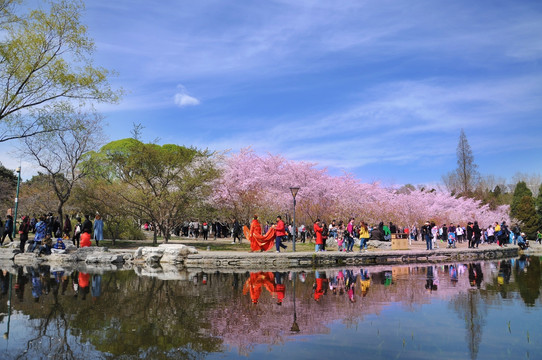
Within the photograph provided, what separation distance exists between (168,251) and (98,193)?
9723 millimetres

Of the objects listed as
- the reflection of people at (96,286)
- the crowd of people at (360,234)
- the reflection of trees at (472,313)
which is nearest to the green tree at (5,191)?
the crowd of people at (360,234)

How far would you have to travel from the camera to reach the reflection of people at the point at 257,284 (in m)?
10.2

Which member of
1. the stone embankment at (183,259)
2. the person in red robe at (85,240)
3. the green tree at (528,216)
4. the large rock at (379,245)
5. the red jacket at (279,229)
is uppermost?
Answer: the green tree at (528,216)

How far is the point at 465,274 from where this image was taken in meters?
15.1

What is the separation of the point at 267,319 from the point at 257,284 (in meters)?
4.59

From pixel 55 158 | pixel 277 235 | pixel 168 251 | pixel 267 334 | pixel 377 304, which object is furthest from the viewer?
pixel 55 158

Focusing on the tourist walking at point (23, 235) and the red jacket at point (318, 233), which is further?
the red jacket at point (318, 233)

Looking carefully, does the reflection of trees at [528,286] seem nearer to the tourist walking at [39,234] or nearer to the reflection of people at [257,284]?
the reflection of people at [257,284]

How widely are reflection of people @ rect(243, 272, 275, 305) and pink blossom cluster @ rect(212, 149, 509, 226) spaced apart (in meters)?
19.5

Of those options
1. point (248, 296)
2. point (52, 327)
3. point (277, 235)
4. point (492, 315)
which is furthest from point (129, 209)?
point (492, 315)

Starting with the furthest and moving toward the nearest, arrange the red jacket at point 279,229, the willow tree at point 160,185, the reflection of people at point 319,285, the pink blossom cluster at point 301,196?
the pink blossom cluster at point 301,196
the willow tree at point 160,185
the red jacket at point 279,229
the reflection of people at point 319,285

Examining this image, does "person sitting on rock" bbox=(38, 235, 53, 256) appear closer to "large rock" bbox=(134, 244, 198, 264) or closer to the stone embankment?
the stone embankment

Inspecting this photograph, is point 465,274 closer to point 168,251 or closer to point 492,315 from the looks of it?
point 492,315

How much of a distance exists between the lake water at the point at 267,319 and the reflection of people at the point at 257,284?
6cm
